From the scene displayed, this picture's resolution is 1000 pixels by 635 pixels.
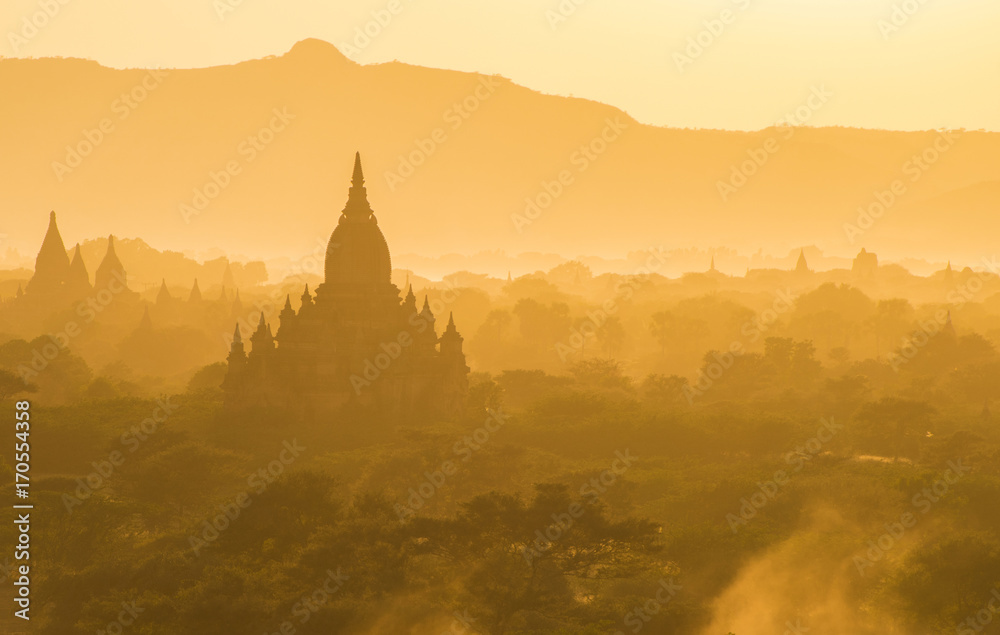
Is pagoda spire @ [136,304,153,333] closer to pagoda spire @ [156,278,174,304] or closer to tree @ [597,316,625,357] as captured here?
pagoda spire @ [156,278,174,304]

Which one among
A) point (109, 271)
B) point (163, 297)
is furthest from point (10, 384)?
point (109, 271)

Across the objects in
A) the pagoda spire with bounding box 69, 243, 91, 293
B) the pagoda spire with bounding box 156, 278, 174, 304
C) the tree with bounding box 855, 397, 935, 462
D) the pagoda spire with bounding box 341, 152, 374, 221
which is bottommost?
the tree with bounding box 855, 397, 935, 462

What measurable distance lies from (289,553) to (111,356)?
200ft

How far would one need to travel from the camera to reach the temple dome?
209ft

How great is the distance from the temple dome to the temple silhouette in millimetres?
53

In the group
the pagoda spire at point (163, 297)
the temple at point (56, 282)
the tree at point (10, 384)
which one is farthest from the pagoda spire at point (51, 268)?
the tree at point (10, 384)

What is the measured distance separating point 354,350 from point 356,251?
5619mm

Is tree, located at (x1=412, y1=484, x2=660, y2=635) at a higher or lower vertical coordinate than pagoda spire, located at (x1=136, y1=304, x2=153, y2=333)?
lower

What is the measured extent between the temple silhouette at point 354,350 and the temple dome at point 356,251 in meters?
0.05

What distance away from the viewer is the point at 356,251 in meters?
63.8

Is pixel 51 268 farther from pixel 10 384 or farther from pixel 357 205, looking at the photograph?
pixel 357 205

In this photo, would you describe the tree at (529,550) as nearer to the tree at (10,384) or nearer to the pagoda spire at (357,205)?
the pagoda spire at (357,205)

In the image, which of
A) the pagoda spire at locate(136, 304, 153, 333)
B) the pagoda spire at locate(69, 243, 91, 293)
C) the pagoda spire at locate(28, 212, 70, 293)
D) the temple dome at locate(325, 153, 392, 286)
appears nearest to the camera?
the temple dome at locate(325, 153, 392, 286)

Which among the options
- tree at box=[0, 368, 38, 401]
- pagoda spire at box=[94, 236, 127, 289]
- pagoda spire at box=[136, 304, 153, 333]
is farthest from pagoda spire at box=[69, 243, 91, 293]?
tree at box=[0, 368, 38, 401]
